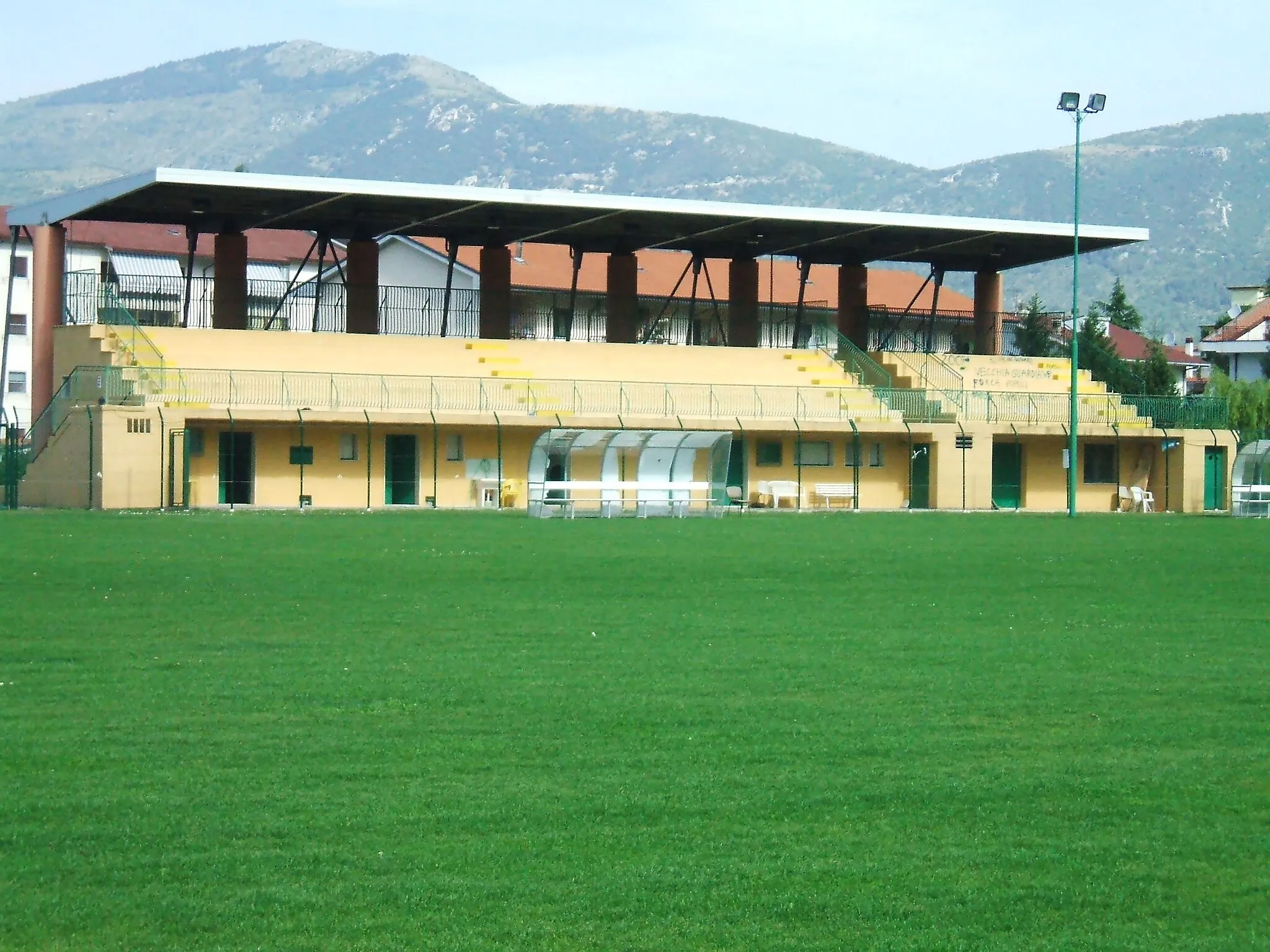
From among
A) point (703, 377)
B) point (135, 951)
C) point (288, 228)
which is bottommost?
point (135, 951)

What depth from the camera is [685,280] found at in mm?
74750

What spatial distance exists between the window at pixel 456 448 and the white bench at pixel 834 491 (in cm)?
996

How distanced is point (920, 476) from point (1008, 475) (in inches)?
137

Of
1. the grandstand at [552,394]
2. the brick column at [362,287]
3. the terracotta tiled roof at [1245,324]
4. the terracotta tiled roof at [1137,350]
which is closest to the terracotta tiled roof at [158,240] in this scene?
the brick column at [362,287]

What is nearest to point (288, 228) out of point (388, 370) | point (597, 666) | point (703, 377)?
point (388, 370)

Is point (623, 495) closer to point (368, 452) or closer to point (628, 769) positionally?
point (368, 452)

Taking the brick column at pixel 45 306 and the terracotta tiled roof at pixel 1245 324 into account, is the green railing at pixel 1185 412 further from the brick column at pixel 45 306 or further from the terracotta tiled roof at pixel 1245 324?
the terracotta tiled roof at pixel 1245 324

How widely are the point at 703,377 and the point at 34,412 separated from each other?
18.7 meters

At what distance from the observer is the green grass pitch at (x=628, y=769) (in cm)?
642

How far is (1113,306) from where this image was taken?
420 ft

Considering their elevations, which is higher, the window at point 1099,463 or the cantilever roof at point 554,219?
the cantilever roof at point 554,219

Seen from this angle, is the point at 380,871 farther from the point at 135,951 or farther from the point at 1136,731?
the point at 1136,731

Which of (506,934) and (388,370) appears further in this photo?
(388,370)

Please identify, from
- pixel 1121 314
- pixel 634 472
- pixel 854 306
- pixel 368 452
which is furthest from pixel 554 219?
pixel 1121 314
